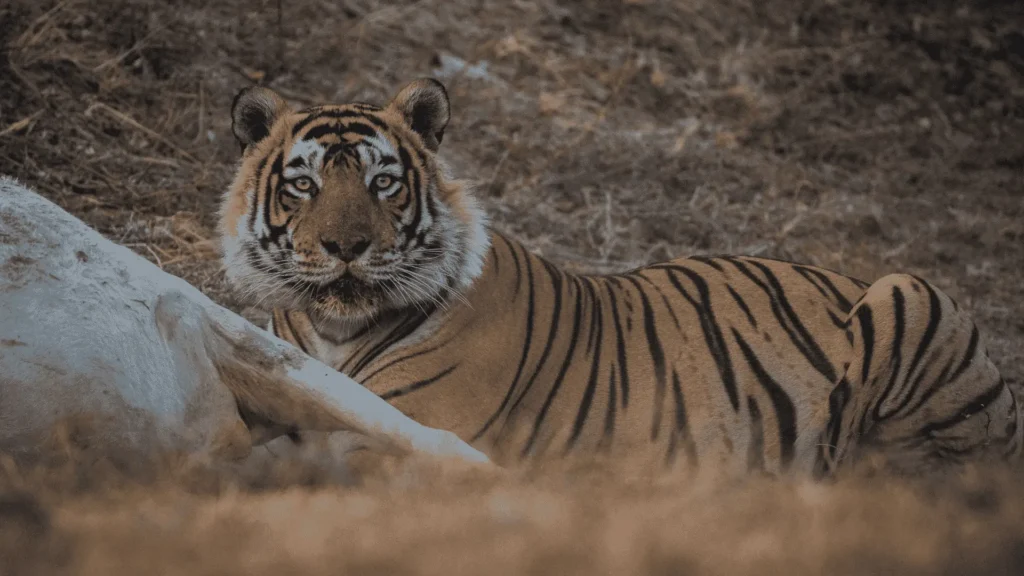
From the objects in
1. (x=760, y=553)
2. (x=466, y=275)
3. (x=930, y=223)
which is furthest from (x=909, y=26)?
(x=760, y=553)

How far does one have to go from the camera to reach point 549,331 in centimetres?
397

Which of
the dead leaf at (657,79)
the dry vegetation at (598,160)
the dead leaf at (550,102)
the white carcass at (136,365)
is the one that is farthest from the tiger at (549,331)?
the dead leaf at (657,79)

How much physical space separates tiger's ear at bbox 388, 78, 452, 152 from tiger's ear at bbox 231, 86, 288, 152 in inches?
13.5

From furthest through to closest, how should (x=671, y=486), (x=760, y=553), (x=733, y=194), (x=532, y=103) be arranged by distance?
(x=532, y=103) < (x=733, y=194) < (x=671, y=486) < (x=760, y=553)

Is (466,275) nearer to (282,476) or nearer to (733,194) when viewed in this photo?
(282,476)

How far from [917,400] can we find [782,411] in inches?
16.9

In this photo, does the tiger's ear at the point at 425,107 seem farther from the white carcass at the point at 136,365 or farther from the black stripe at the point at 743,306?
the white carcass at the point at 136,365

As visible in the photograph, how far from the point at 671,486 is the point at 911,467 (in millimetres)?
1861

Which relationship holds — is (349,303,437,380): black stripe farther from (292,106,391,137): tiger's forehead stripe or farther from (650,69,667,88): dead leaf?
(650,69,667,88): dead leaf

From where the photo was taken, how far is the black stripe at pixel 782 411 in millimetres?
4047

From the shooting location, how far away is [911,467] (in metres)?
4.09

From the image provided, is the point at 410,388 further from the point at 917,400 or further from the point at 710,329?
the point at 917,400

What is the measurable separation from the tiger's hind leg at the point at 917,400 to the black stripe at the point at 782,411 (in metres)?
0.14

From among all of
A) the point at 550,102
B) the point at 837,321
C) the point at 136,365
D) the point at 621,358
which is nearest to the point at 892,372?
the point at 837,321
